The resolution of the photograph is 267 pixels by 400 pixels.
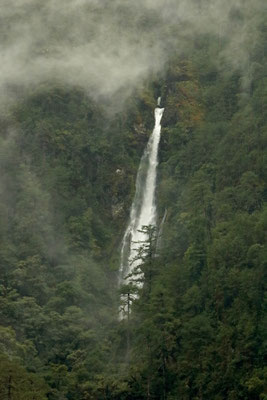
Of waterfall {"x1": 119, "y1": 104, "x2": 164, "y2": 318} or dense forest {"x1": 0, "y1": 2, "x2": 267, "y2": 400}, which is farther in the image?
waterfall {"x1": 119, "y1": 104, "x2": 164, "y2": 318}

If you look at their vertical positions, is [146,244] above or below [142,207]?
below

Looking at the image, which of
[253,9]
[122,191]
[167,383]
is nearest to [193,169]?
[122,191]

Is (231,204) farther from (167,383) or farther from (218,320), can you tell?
(167,383)

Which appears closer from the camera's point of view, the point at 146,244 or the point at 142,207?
the point at 146,244

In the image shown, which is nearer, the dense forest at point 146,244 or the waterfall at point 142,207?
the dense forest at point 146,244
